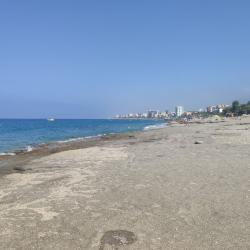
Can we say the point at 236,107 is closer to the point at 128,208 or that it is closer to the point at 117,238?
the point at 128,208

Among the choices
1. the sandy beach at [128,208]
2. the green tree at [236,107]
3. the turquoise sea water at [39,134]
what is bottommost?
the turquoise sea water at [39,134]

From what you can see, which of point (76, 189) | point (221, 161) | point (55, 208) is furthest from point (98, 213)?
point (221, 161)

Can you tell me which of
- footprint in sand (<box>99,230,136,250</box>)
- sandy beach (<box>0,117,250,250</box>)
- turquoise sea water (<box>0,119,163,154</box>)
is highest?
sandy beach (<box>0,117,250,250</box>)

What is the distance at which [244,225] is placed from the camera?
7.86 m

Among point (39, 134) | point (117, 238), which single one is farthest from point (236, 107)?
point (117, 238)

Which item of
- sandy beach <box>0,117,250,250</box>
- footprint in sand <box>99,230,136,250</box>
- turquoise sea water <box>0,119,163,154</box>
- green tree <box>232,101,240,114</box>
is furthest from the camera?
green tree <box>232,101,240,114</box>

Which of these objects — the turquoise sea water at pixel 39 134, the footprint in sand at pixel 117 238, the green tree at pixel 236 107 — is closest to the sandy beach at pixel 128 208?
the footprint in sand at pixel 117 238

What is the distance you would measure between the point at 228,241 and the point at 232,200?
114 inches

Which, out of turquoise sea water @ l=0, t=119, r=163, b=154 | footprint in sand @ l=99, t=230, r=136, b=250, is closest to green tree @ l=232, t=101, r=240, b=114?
turquoise sea water @ l=0, t=119, r=163, b=154

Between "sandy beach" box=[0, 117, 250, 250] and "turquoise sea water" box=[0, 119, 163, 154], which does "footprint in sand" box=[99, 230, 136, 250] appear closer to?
"sandy beach" box=[0, 117, 250, 250]

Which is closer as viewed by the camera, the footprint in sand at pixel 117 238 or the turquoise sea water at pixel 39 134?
the footprint in sand at pixel 117 238

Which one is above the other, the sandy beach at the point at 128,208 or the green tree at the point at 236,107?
the green tree at the point at 236,107

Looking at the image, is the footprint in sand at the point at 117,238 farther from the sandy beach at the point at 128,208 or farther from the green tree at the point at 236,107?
the green tree at the point at 236,107

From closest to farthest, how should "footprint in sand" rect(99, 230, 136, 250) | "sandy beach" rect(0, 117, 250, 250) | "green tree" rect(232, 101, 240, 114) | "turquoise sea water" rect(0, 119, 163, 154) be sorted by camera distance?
1. "footprint in sand" rect(99, 230, 136, 250)
2. "sandy beach" rect(0, 117, 250, 250)
3. "turquoise sea water" rect(0, 119, 163, 154)
4. "green tree" rect(232, 101, 240, 114)
